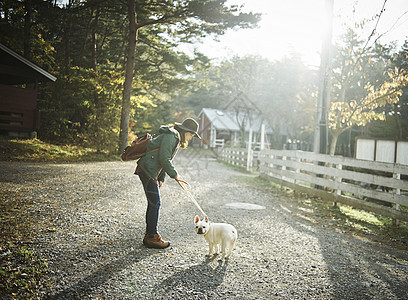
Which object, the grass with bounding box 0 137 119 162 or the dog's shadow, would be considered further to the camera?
the grass with bounding box 0 137 119 162

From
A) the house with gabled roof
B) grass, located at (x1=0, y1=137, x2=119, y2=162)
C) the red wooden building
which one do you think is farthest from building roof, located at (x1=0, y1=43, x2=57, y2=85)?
the house with gabled roof

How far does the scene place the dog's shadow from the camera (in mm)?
3221

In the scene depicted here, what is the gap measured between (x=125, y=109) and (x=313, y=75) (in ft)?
105

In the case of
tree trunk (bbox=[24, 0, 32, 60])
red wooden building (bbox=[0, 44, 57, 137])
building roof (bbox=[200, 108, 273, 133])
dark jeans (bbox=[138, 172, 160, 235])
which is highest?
tree trunk (bbox=[24, 0, 32, 60])

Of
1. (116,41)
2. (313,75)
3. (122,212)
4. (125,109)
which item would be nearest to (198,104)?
(313,75)

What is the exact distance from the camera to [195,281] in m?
3.48

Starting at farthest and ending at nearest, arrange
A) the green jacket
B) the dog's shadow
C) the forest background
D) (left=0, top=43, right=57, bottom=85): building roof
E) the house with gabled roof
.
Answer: the house with gabled roof, the forest background, (left=0, top=43, right=57, bottom=85): building roof, the green jacket, the dog's shadow

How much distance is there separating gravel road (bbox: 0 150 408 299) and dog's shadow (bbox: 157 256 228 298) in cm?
1

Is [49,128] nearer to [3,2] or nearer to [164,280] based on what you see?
[3,2]

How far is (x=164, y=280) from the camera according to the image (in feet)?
11.3

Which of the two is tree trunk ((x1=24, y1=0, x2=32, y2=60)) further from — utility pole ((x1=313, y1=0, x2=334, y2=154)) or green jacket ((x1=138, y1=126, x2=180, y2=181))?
green jacket ((x1=138, y1=126, x2=180, y2=181))

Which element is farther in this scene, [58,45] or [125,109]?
[58,45]

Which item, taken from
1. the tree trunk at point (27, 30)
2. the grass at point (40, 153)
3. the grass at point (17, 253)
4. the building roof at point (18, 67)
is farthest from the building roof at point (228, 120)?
the grass at point (17, 253)

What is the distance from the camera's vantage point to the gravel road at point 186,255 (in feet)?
10.9
